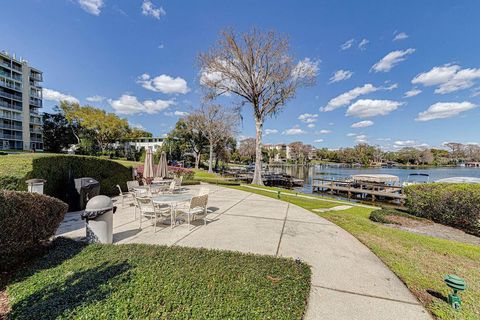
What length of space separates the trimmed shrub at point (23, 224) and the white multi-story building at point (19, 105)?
182ft

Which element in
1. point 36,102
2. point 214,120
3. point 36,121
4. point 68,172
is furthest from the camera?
point 36,102

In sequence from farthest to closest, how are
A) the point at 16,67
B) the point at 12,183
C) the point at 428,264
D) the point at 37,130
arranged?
the point at 37,130
the point at 16,67
the point at 12,183
the point at 428,264

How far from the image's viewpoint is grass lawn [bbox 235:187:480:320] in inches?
108

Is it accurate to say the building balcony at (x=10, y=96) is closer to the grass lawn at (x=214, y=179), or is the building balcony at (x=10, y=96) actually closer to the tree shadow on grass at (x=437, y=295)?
the grass lawn at (x=214, y=179)

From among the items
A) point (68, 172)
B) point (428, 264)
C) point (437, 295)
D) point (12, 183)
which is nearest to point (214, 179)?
point (68, 172)

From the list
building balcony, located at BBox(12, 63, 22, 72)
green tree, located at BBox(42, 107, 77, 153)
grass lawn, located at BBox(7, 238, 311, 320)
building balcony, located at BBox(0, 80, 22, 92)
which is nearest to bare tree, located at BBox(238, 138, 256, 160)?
green tree, located at BBox(42, 107, 77, 153)

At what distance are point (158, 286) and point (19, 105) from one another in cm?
6303

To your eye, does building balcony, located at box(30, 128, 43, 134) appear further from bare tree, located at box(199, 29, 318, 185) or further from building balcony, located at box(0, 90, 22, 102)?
bare tree, located at box(199, 29, 318, 185)

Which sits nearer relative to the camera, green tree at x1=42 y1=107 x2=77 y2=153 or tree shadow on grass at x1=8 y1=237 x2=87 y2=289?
tree shadow on grass at x1=8 y1=237 x2=87 y2=289

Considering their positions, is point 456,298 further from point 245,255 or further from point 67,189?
point 67,189

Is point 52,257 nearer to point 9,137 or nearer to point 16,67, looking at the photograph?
point 9,137

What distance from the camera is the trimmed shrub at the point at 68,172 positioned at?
6.89m

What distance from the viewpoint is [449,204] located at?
8000 millimetres

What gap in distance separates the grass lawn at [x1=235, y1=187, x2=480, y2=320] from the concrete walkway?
8.3 inches
